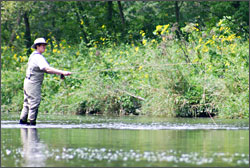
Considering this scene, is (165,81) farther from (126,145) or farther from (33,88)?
(126,145)

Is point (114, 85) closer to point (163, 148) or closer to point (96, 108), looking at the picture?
point (96, 108)

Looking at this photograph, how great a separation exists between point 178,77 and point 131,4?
19857mm

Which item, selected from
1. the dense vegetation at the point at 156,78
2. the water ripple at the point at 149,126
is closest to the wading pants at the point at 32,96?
the water ripple at the point at 149,126

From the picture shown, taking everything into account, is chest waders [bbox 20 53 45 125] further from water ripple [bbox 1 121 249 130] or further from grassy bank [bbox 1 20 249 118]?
grassy bank [bbox 1 20 249 118]

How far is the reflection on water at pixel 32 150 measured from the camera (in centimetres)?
676

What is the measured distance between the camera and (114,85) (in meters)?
16.7

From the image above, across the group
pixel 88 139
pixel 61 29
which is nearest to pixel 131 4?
pixel 61 29

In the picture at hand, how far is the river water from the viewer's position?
6852mm

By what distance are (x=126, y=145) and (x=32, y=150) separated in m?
1.27

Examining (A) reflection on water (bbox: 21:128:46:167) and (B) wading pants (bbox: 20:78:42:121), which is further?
(B) wading pants (bbox: 20:78:42:121)

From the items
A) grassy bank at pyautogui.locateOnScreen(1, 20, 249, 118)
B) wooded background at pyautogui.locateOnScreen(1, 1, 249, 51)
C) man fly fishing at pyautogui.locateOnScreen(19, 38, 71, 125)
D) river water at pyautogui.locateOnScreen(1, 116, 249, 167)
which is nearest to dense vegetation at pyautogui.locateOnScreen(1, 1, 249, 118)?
grassy bank at pyautogui.locateOnScreen(1, 20, 249, 118)

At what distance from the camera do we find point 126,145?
335 inches

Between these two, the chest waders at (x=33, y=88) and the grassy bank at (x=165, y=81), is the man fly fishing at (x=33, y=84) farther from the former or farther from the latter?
the grassy bank at (x=165, y=81)

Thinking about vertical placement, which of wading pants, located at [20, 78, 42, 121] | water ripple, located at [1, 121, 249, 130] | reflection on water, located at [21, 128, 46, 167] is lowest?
reflection on water, located at [21, 128, 46, 167]
